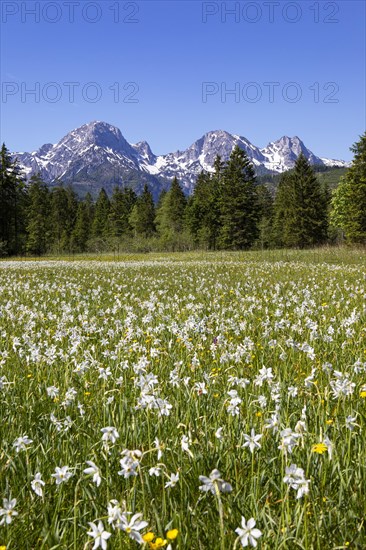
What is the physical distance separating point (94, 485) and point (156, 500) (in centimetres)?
37

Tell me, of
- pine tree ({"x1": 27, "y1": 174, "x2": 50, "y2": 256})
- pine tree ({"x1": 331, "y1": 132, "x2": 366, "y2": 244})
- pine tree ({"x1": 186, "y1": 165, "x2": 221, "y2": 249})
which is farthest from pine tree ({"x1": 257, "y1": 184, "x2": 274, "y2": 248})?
pine tree ({"x1": 27, "y1": 174, "x2": 50, "y2": 256})

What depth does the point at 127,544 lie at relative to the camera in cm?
183

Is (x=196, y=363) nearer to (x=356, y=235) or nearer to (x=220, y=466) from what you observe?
(x=220, y=466)

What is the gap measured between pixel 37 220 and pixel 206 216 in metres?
32.7

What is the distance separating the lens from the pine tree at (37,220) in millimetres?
82312

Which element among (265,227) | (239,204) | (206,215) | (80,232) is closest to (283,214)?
(265,227)

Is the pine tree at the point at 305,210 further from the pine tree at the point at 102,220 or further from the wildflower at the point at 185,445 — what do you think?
the wildflower at the point at 185,445

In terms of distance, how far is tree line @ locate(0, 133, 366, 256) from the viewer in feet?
215

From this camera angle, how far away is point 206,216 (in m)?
75.3

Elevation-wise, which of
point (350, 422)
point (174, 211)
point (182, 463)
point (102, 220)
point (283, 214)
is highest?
point (174, 211)

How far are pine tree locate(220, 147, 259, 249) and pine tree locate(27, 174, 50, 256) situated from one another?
3551 centimetres

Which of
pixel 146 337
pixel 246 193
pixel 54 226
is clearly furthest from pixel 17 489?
pixel 54 226

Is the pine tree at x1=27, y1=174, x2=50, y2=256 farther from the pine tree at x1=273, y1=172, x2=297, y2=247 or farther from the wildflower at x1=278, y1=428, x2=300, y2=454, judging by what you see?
the wildflower at x1=278, y1=428, x2=300, y2=454

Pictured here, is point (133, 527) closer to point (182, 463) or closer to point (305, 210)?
point (182, 463)
